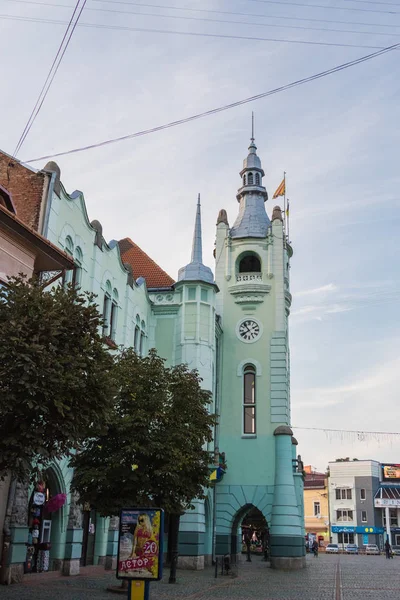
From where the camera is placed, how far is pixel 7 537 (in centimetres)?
1903

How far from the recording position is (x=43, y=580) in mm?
20594

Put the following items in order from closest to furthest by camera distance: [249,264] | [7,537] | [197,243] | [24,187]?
[7,537] → [24,187] → [197,243] → [249,264]

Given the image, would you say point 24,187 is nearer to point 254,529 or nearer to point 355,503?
point 254,529

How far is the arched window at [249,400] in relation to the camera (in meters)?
37.5

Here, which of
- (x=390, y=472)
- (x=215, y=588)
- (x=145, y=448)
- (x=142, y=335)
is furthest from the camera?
(x=390, y=472)

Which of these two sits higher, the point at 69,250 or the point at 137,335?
the point at 69,250

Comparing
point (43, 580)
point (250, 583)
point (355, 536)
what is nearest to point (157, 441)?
point (43, 580)

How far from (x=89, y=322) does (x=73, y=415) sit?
79.6 inches

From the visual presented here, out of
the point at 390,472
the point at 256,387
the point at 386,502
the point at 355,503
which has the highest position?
the point at 390,472

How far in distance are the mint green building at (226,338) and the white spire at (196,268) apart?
6 centimetres

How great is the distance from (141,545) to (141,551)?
11cm

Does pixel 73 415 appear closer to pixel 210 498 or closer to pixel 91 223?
pixel 91 223

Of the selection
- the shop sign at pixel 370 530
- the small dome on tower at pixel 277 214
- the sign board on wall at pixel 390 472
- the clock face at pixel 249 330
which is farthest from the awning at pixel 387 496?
the small dome on tower at pixel 277 214

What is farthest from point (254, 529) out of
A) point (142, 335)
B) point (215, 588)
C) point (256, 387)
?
point (215, 588)
